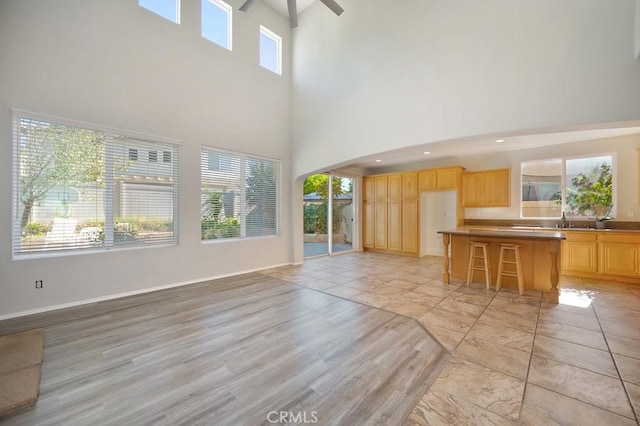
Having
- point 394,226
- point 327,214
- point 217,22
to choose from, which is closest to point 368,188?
point 394,226

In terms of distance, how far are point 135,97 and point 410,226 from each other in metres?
6.73

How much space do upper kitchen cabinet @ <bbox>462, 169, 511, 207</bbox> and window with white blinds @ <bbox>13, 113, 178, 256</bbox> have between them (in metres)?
6.69

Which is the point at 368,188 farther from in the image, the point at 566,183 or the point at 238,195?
the point at 566,183

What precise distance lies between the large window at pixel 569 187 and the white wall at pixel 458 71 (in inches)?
144

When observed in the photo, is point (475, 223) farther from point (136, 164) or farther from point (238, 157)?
point (136, 164)

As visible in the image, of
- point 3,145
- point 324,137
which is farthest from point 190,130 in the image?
point 324,137

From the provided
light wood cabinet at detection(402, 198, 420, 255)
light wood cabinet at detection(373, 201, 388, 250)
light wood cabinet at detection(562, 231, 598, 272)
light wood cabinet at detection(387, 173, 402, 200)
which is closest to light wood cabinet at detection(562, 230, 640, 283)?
light wood cabinet at detection(562, 231, 598, 272)

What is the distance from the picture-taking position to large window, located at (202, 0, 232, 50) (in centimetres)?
468

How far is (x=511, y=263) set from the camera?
417 centimetres

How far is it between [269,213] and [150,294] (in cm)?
265

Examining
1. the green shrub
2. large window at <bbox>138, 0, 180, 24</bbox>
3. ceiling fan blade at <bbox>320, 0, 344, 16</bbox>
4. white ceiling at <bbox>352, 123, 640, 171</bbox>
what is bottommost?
the green shrub

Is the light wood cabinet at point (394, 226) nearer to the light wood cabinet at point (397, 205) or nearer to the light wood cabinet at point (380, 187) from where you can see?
the light wood cabinet at point (397, 205)

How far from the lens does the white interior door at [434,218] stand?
7.19 metres

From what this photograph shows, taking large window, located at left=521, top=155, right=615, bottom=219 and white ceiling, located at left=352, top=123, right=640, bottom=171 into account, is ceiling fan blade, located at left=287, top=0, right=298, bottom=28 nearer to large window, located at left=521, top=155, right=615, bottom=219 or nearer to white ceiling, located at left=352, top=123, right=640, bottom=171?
white ceiling, located at left=352, top=123, right=640, bottom=171
